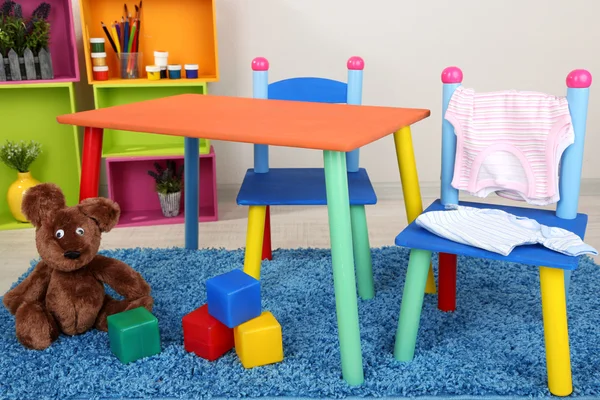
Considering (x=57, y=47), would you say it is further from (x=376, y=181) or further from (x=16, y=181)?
(x=376, y=181)

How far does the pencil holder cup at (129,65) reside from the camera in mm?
2246

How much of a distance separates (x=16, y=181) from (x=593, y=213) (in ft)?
6.98

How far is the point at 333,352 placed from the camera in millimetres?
1343

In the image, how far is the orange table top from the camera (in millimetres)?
1139

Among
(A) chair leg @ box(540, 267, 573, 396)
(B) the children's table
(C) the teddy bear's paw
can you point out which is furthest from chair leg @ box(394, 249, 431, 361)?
(C) the teddy bear's paw

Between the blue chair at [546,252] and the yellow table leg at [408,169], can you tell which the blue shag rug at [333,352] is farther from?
the yellow table leg at [408,169]

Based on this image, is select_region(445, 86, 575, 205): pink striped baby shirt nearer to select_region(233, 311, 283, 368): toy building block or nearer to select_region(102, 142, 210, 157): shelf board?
select_region(233, 311, 283, 368): toy building block

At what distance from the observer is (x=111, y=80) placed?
223 cm

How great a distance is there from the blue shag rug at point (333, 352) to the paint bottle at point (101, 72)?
83cm

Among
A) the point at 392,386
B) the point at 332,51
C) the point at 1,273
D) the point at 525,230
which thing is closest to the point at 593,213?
the point at 332,51

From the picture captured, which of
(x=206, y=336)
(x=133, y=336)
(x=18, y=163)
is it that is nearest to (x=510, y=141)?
(x=206, y=336)

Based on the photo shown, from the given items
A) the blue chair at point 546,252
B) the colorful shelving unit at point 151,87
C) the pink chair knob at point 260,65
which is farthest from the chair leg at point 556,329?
the colorful shelving unit at point 151,87

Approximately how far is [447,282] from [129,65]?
4.54 ft

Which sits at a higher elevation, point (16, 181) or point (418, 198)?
point (418, 198)
